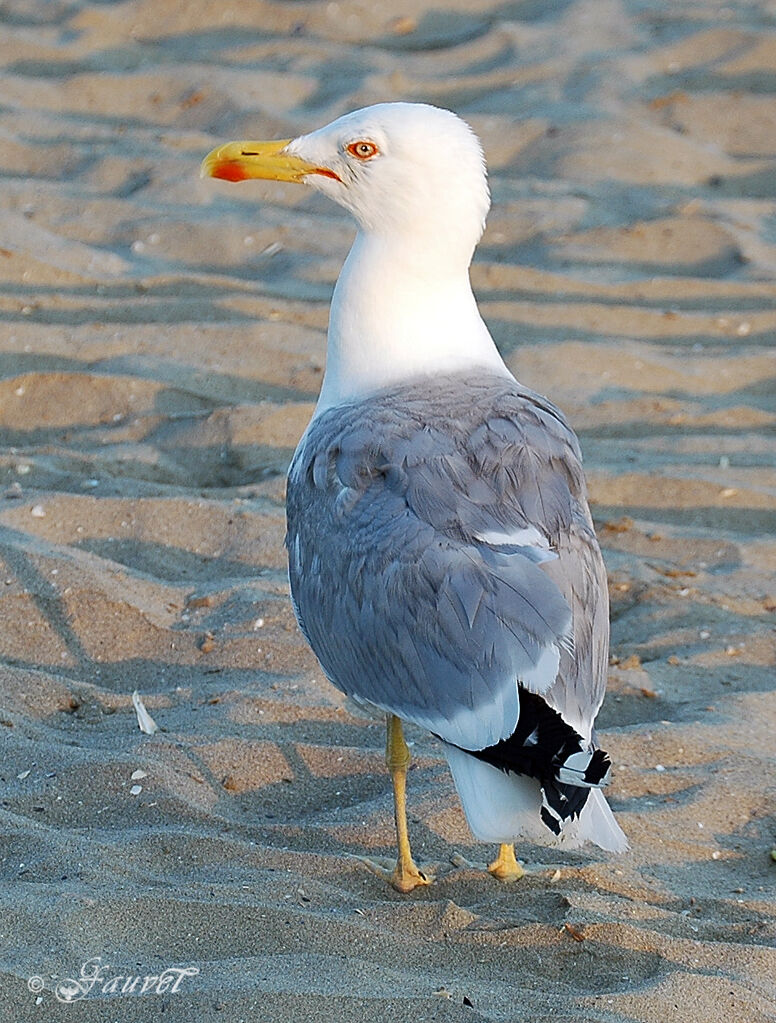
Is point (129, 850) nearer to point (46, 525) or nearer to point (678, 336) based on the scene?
point (46, 525)

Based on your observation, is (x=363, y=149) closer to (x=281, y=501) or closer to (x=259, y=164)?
(x=259, y=164)

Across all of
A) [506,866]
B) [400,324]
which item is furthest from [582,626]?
[400,324]

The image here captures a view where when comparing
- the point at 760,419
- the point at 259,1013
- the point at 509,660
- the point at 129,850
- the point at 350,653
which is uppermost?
the point at 509,660

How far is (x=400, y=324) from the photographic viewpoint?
330 centimetres

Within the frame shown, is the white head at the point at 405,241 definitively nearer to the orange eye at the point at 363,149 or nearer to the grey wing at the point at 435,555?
the orange eye at the point at 363,149

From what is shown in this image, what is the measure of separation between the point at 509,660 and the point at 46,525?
228 cm

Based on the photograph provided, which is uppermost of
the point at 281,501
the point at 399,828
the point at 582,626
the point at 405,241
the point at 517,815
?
the point at 405,241

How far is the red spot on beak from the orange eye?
307mm

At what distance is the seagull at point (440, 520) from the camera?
7.85ft

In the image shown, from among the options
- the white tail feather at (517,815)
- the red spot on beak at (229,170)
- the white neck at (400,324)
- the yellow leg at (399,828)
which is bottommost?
the yellow leg at (399,828)

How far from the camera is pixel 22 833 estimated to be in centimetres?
292

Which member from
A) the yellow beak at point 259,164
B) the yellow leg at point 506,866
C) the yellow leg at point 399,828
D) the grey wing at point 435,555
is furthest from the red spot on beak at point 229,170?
the yellow leg at point 506,866

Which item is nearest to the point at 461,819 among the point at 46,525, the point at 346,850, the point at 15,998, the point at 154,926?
the point at 346,850

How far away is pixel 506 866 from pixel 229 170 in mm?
1740
